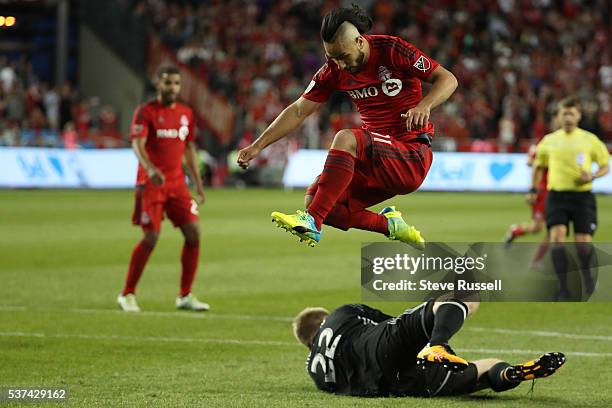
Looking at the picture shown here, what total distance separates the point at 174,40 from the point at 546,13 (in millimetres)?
12268

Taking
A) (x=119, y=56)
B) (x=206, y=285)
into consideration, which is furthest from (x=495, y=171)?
(x=206, y=285)

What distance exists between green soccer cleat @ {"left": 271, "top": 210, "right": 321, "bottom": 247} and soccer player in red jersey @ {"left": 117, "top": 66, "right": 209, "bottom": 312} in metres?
4.66

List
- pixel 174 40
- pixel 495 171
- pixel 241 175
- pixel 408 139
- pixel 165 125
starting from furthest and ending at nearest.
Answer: pixel 174 40
pixel 241 175
pixel 495 171
pixel 165 125
pixel 408 139

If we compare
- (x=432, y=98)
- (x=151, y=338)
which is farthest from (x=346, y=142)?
(x=151, y=338)

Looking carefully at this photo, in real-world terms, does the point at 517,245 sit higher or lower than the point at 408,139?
lower

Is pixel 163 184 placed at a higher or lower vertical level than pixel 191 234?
higher

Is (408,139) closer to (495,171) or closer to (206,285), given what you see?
(206,285)

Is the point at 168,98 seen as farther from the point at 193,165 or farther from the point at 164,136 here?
the point at 193,165

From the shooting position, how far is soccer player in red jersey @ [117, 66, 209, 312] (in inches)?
456

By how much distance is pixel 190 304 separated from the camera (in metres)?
11.8

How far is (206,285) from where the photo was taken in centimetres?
1384

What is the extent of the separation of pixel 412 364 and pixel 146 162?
5.09 meters

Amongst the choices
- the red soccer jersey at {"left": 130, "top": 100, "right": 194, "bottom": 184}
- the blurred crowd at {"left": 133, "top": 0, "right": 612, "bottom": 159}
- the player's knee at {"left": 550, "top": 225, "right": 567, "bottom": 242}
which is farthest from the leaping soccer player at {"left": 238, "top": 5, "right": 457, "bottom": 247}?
the blurred crowd at {"left": 133, "top": 0, "right": 612, "bottom": 159}

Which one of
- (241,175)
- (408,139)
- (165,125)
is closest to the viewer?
(408,139)
